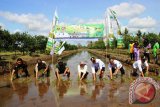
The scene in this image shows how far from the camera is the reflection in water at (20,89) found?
36.7 feet

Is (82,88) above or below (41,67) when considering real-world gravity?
below

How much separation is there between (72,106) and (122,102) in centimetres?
167

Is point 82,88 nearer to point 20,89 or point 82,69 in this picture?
point 82,69

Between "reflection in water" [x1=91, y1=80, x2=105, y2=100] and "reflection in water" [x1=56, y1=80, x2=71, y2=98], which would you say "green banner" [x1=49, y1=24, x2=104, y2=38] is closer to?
"reflection in water" [x1=56, y1=80, x2=71, y2=98]

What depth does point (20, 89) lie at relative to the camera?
42.6 feet

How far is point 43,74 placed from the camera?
1722 centimetres

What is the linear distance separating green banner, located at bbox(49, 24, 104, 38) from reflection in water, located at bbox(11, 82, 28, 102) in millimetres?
12586

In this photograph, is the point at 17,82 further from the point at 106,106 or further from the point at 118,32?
the point at 118,32

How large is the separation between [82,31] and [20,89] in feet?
49.7

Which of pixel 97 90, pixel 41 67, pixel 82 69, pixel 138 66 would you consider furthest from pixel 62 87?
pixel 138 66

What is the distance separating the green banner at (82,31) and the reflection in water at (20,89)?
12.6m

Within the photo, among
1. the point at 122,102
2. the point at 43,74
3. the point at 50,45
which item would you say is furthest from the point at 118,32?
the point at 122,102

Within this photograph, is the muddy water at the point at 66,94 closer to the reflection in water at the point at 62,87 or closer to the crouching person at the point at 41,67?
the reflection in water at the point at 62,87

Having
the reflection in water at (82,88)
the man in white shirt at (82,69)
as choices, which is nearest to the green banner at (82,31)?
the man in white shirt at (82,69)
